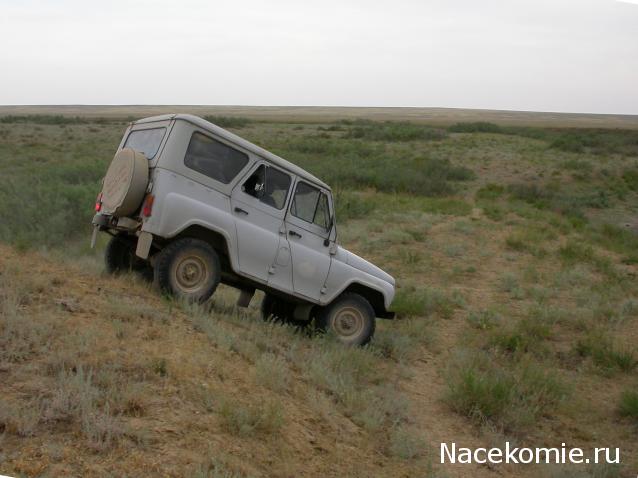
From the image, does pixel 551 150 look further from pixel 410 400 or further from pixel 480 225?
pixel 410 400

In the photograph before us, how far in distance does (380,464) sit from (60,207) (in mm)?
11120

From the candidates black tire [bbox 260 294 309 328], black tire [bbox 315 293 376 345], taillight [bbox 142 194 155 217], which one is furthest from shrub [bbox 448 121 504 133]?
taillight [bbox 142 194 155 217]

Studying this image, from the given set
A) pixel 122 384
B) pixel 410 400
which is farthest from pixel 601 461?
pixel 122 384

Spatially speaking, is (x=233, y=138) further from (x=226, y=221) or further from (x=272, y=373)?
(x=272, y=373)

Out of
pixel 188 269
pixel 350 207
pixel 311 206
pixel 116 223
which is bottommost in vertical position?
pixel 350 207

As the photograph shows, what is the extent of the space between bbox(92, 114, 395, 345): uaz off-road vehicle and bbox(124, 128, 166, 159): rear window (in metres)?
0.02

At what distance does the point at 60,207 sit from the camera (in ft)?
46.4

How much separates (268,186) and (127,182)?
1650mm

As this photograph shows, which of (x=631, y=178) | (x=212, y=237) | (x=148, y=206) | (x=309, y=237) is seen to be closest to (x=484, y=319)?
(x=309, y=237)

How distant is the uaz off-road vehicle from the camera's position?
7.02 m

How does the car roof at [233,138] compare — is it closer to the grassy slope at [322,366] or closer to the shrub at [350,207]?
the grassy slope at [322,366]

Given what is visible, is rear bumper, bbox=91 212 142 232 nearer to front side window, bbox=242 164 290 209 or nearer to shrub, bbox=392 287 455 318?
front side window, bbox=242 164 290 209

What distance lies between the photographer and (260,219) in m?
7.58

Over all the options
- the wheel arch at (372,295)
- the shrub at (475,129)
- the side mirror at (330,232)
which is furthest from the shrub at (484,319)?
the shrub at (475,129)
